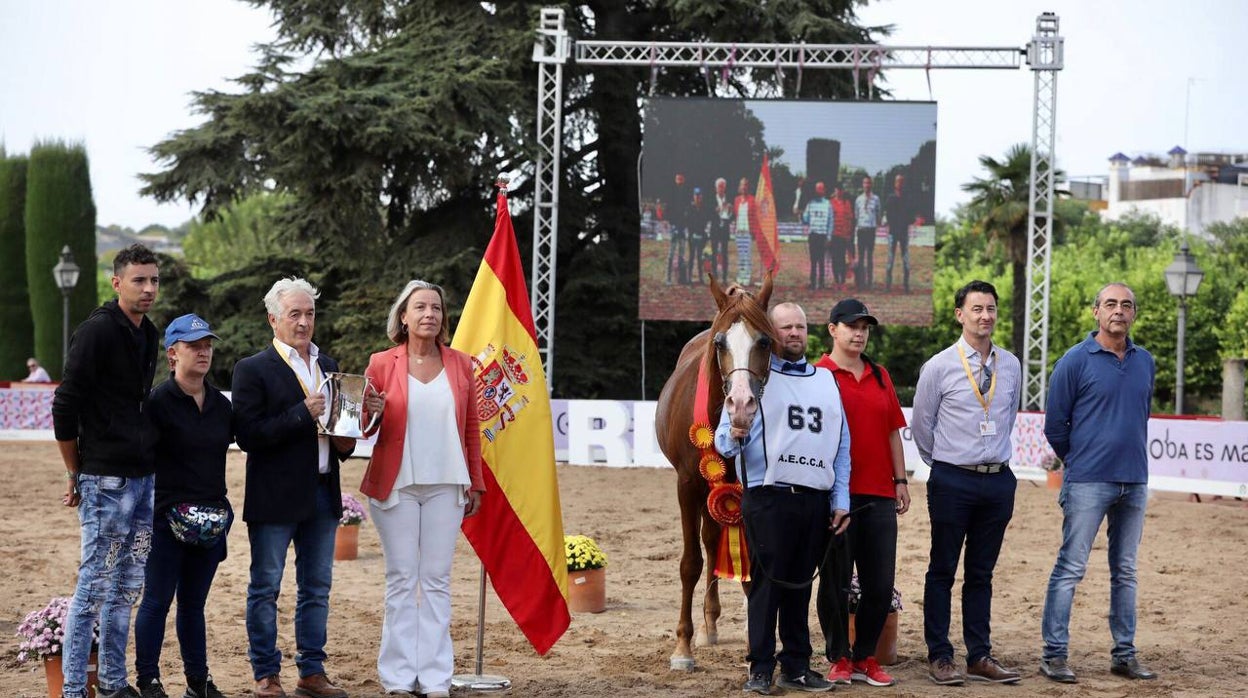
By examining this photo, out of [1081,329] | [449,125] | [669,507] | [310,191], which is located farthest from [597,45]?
[1081,329]

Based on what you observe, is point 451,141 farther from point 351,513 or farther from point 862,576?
point 862,576

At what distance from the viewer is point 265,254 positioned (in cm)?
2495

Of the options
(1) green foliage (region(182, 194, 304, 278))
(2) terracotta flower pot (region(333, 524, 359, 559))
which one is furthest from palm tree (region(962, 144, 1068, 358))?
(1) green foliage (region(182, 194, 304, 278))

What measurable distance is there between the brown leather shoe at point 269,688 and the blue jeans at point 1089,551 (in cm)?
384

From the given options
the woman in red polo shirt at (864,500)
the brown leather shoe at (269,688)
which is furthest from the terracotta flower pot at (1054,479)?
the brown leather shoe at (269,688)

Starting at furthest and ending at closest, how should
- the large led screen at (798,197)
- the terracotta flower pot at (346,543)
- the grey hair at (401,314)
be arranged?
1. the large led screen at (798,197)
2. the terracotta flower pot at (346,543)
3. the grey hair at (401,314)

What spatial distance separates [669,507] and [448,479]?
879 centimetres

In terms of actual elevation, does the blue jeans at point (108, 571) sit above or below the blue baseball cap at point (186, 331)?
below

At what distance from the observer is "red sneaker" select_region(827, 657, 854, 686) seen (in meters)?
6.33

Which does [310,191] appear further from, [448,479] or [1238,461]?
[448,479]

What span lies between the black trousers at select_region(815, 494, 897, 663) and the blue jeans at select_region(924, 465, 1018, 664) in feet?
0.91

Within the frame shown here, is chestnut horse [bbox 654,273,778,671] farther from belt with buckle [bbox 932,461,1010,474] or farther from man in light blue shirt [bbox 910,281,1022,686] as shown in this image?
belt with buckle [bbox 932,461,1010,474]

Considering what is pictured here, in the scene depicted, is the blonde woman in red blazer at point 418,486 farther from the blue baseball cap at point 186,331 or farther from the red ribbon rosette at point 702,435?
the red ribbon rosette at point 702,435

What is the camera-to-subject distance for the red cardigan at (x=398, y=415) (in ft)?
19.2
